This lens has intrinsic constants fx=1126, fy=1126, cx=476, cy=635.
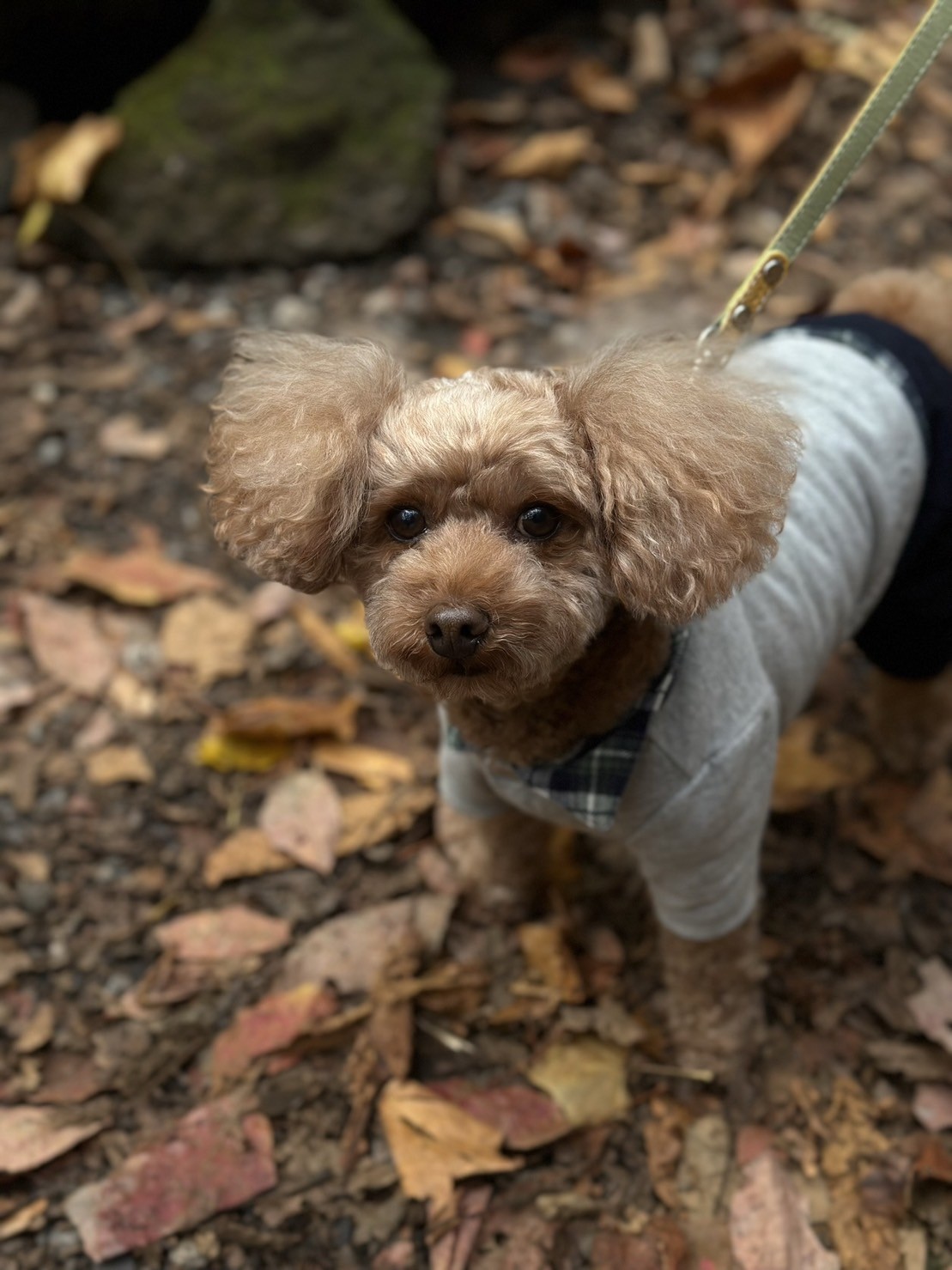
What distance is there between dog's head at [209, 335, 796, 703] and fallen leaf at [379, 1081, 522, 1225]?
35.5 inches

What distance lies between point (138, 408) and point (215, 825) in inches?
57.5

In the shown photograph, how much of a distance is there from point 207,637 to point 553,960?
1.20 m

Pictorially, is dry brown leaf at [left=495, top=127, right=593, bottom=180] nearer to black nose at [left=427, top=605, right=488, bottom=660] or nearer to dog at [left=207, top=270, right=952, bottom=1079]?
dog at [left=207, top=270, right=952, bottom=1079]

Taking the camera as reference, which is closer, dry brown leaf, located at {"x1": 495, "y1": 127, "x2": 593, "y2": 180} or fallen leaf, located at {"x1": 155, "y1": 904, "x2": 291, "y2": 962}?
fallen leaf, located at {"x1": 155, "y1": 904, "x2": 291, "y2": 962}

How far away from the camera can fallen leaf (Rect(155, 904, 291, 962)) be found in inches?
91.0

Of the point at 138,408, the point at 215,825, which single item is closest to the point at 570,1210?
the point at 215,825

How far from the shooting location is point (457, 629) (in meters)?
1.49

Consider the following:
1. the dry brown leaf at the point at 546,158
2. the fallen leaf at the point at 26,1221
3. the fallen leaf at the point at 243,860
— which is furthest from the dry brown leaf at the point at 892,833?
the dry brown leaf at the point at 546,158

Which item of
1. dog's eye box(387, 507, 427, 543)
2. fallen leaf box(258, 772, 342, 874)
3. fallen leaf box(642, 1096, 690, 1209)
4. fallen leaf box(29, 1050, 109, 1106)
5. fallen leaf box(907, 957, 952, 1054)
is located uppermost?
dog's eye box(387, 507, 427, 543)

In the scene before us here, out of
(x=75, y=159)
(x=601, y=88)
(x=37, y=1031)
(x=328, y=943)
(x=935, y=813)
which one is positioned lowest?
(x=37, y=1031)

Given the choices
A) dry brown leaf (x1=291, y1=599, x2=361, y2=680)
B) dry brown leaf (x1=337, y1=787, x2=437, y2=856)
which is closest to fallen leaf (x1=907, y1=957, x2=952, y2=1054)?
dry brown leaf (x1=337, y1=787, x2=437, y2=856)

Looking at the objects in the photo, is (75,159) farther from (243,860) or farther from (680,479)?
(680,479)

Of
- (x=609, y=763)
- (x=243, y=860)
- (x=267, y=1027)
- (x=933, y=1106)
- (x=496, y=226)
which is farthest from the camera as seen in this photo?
(x=496, y=226)

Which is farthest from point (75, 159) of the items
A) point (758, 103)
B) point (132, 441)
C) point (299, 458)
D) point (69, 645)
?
point (299, 458)
